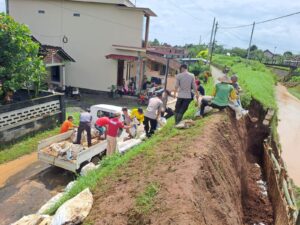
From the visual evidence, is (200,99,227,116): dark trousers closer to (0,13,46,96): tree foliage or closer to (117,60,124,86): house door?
(0,13,46,96): tree foliage

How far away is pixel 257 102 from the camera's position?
13445 millimetres

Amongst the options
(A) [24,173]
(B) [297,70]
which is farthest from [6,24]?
(B) [297,70]

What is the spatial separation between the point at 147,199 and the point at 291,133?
22.6m

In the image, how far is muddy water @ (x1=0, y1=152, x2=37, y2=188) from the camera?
9.50 m

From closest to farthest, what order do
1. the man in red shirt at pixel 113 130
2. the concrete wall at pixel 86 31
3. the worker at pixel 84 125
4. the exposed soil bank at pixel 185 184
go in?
the exposed soil bank at pixel 185 184
the man in red shirt at pixel 113 130
the worker at pixel 84 125
the concrete wall at pixel 86 31

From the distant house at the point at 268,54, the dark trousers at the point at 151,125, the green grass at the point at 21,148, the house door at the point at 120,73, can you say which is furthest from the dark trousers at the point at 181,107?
the distant house at the point at 268,54

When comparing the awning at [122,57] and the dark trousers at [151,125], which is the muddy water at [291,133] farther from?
the awning at [122,57]

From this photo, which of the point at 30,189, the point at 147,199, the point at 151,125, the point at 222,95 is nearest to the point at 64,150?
the point at 30,189

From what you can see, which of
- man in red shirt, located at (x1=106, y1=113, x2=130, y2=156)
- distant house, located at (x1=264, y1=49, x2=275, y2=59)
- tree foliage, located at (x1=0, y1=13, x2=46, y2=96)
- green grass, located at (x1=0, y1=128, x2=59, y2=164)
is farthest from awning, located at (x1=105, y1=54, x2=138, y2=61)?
distant house, located at (x1=264, y1=49, x2=275, y2=59)

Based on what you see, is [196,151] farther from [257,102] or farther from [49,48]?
[49,48]

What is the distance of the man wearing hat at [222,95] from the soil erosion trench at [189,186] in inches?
14.8

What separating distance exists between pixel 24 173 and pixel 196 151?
6461mm

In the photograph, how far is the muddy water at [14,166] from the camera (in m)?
9.50

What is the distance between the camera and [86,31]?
22.2 m
